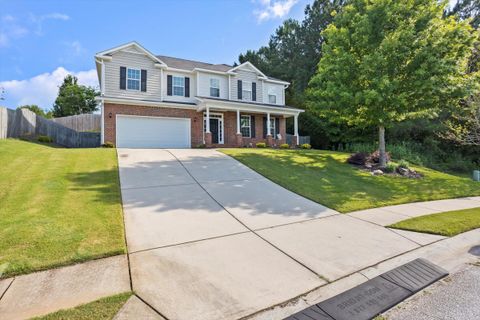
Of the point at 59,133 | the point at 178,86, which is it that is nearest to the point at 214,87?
the point at 178,86

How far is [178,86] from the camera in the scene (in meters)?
17.5

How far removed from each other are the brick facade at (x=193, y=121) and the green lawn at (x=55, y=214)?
667 cm

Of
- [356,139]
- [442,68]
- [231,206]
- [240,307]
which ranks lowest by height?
[240,307]

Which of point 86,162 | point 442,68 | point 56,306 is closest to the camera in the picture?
point 56,306

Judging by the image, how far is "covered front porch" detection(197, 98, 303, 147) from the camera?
16.6m

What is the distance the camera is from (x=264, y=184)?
7832mm

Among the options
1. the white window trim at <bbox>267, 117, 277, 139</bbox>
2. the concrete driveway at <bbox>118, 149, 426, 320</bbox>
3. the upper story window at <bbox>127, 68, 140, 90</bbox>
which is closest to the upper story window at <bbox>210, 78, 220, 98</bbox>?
the white window trim at <bbox>267, 117, 277, 139</bbox>

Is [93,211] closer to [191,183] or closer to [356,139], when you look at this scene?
[191,183]

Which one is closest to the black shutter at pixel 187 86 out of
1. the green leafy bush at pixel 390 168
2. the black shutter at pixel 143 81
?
the black shutter at pixel 143 81

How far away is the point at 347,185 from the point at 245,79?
1332 cm

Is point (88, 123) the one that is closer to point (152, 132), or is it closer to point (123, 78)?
point (123, 78)

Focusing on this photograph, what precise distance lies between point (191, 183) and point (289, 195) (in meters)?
2.77

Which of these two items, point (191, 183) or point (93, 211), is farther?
point (191, 183)

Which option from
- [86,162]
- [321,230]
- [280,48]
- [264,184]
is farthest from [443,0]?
[280,48]
